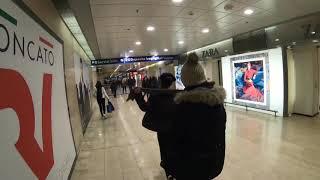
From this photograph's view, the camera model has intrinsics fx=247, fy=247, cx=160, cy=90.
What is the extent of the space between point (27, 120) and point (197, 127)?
62.5 inches

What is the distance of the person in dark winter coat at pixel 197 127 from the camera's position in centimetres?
166

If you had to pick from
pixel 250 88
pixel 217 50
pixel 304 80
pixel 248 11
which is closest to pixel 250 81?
pixel 250 88

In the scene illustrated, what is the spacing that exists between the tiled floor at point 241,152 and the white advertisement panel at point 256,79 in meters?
0.89

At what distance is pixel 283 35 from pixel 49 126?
6.43 m

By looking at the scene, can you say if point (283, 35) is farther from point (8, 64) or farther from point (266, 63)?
point (8, 64)

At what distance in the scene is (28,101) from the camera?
92.3 inches

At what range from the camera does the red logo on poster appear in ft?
6.32

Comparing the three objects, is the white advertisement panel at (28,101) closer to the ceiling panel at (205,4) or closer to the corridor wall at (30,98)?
the corridor wall at (30,98)

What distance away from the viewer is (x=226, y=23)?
6680 millimetres

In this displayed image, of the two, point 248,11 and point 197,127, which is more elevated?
point 248,11

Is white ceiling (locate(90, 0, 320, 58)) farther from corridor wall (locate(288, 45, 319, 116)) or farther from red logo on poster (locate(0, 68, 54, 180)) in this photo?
red logo on poster (locate(0, 68, 54, 180))

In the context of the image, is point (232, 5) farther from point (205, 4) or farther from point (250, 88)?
point (250, 88)

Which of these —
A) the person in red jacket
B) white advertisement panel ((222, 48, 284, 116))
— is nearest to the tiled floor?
white advertisement panel ((222, 48, 284, 116))

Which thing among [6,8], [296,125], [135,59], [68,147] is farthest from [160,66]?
[6,8]
